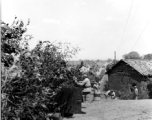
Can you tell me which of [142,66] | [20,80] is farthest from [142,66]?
[20,80]

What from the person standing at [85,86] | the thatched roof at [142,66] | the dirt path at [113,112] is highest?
Answer: the thatched roof at [142,66]

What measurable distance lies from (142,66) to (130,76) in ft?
5.61

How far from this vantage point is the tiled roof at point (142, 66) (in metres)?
28.0

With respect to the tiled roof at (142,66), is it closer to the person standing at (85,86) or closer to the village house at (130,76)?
the village house at (130,76)

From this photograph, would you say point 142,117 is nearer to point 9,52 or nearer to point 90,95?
point 90,95

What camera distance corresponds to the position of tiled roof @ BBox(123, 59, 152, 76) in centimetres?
2804

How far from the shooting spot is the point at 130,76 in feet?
96.3

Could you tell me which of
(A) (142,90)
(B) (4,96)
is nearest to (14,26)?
(B) (4,96)

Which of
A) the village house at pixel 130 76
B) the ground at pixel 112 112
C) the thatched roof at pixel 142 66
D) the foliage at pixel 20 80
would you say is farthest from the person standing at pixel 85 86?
the thatched roof at pixel 142 66

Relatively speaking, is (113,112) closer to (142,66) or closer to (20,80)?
(20,80)

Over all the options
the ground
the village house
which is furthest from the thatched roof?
the ground

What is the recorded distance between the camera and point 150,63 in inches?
1200

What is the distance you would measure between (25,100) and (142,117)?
511 centimetres

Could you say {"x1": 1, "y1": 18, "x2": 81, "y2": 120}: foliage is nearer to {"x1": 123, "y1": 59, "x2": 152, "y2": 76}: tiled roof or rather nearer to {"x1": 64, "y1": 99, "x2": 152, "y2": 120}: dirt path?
{"x1": 64, "y1": 99, "x2": 152, "y2": 120}: dirt path
